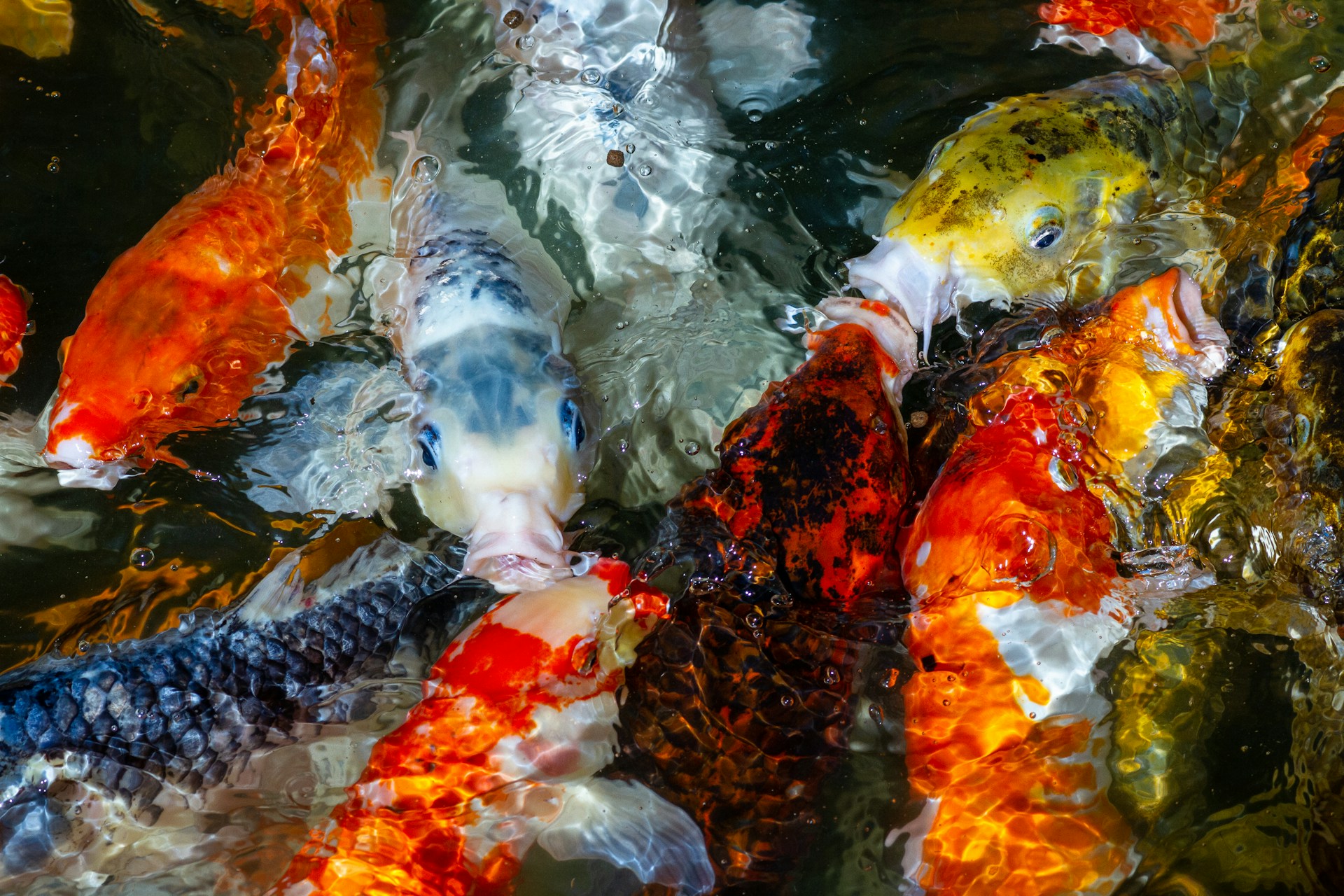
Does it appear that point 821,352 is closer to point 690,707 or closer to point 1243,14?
point 690,707

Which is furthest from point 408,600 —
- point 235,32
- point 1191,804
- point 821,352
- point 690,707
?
point 235,32

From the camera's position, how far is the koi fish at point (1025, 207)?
2.77m

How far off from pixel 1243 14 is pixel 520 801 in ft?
12.1

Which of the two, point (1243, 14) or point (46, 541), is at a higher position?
point (1243, 14)

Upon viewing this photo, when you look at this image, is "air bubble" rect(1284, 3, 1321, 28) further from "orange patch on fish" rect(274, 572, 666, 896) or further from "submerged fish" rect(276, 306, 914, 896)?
"orange patch on fish" rect(274, 572, 666, 896)

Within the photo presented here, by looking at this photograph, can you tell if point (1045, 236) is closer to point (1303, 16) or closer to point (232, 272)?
point (1303, 16)

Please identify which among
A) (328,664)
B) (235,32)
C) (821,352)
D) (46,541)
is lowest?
(328,664)

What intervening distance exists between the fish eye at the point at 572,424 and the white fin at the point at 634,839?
91 centimetres

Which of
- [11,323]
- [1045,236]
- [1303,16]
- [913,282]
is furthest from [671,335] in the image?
[1303,16]

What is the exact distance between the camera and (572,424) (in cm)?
264

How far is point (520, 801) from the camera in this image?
2.22 metres

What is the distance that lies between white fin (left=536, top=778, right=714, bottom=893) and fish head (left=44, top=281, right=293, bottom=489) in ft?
5.10

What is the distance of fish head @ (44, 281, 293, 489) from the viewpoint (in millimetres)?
2539

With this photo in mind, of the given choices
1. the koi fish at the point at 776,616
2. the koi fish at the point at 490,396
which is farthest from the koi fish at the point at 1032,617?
the koi fish at the point at 490,396
